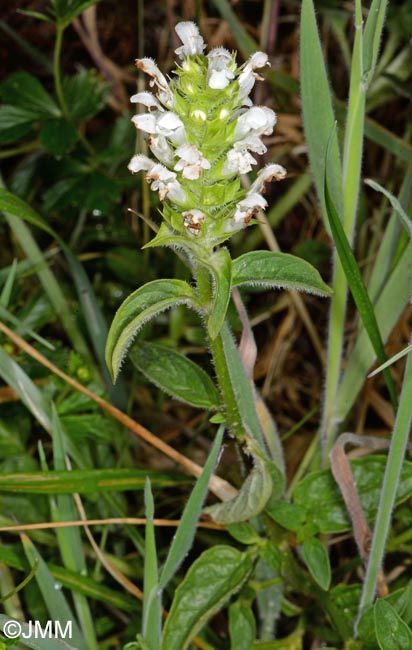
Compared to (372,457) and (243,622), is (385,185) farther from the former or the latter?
(243,622)

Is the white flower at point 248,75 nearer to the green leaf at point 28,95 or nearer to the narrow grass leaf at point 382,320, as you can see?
the narrow grass leaf at point 382,320

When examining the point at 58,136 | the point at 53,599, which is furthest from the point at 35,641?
Answer: the point at 58,136

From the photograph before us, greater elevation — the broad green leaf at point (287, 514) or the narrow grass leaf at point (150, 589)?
the narrow grass leaf at point (150, 589)

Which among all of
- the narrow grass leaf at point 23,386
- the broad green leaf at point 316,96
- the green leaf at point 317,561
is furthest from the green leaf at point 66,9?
the green leaf at point 317,561


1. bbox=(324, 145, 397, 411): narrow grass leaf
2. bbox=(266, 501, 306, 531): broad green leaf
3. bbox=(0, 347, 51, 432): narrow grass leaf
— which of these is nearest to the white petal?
bbox=(324, 145, 397, 411): narrow grass leaf

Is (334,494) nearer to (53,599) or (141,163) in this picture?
(53,599)

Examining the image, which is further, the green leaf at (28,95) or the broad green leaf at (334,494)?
the green leaf at (28,95)

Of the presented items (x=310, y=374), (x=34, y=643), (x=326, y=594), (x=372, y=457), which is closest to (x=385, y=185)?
(x=310, y=374)
